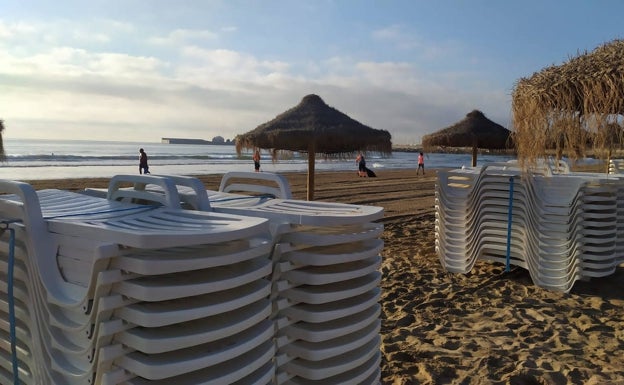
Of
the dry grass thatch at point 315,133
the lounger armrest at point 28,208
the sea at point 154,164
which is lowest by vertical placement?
the sea at point 154,164

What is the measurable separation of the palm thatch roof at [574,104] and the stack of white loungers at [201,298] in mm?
3215

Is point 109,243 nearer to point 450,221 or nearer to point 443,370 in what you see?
point 443,370

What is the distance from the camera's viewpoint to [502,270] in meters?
6.18

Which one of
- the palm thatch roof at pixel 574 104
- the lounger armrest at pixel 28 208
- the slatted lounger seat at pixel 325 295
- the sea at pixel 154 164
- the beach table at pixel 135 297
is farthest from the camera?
the sea at pixel 154 164

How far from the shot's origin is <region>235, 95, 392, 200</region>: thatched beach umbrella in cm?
727

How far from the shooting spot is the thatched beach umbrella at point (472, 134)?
11.0 meters

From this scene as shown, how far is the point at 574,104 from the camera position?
4809mm

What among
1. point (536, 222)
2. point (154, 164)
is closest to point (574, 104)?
point (536, 222)

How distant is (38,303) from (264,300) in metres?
0.83

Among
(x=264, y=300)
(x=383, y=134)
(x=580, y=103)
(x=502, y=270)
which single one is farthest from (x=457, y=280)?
(x=264, y=300)

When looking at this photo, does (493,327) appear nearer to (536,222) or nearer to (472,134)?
(536,222)

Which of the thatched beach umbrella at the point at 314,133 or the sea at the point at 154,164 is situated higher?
the thatched beach umbrella at the point at 314,133

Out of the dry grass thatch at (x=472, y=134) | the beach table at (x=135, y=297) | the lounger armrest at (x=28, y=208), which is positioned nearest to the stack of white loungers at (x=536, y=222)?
the beach table at (x=135, y=297)

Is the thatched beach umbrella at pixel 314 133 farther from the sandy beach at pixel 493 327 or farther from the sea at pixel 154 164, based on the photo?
the sandy beach at pixel 493 327
